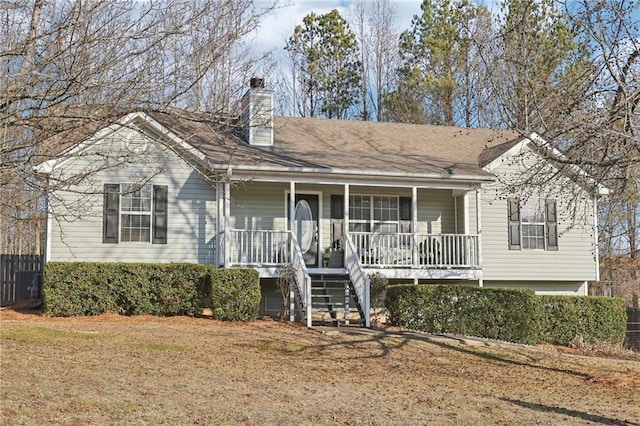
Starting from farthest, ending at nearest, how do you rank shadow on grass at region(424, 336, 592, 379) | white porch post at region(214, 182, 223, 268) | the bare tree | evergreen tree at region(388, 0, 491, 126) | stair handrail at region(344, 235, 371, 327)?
1. evergreen tree at region(388, 0, 491, 126)
2. white porch post at region(214, 182, 223, 268)
3. stair handrail at region(344, 235, 371, 327)
4. shadow on grass at region(424, 336, 592, 379)
5. the bare tree

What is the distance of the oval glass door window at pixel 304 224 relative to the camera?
62.8ft

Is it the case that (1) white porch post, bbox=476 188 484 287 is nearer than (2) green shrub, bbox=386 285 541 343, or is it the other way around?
(2) green shrub, bbox=386 285 541 343

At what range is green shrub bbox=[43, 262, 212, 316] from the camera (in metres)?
15.5

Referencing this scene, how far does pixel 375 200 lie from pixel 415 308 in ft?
17.7

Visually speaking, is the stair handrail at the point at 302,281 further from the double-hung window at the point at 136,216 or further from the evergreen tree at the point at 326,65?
the evergreen tree at the point at 326,65

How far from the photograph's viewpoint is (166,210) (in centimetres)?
1775

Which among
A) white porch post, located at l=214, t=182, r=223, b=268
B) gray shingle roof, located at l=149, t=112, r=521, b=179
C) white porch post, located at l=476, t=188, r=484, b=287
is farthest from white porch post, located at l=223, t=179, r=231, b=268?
white porch post, located at l=476, t=188, r=484, b=287

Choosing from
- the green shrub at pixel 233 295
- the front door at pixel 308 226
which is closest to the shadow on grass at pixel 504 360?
the green shrub at pixel 233 295

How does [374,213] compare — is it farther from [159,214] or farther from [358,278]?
[159,214]

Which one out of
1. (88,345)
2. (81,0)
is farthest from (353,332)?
(81,0)

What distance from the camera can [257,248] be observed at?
674 inches

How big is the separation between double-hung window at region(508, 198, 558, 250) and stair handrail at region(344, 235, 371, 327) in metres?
5.17

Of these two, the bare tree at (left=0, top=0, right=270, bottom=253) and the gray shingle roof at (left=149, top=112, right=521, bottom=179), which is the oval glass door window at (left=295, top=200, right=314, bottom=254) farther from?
the bare tree at (left=0, top=0, right=270, bottom=253)

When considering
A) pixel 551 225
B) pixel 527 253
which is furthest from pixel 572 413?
pixel 551 225
